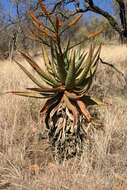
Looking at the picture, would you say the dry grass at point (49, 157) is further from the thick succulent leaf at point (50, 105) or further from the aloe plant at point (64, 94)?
the thick succulent leaf at point (50, 105)

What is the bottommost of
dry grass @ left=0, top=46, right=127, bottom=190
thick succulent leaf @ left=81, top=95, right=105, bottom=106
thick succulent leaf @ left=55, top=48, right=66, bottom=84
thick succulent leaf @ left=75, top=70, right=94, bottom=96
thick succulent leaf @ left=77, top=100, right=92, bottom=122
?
dry grass @ left=0, top=46, right=127, bottom=190

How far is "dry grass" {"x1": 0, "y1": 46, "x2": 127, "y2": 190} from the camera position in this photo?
5551 millimetres

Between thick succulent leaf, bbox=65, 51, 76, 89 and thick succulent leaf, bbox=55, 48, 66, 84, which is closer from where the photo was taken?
thick succulent leaf, bbox=65, 51, 76, 89

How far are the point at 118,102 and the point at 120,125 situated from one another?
1.64 meters

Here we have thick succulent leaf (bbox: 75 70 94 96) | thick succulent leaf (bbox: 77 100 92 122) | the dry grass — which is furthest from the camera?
thick succulent leaf (bbox: 75 70 94 96)

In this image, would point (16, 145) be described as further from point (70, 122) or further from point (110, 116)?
point (110, 116)

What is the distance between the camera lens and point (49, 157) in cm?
Result: 673

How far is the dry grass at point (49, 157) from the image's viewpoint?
555cm

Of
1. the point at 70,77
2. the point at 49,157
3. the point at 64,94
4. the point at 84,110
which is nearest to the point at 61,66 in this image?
the point at 70,77

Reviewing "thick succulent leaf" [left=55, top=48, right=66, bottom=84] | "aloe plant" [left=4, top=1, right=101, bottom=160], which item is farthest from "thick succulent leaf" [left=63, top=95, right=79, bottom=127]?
"thick succulent leaf" [left=55, top=48, right=66, bottom=84]

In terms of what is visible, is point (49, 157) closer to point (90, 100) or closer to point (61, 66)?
point (90, 100)

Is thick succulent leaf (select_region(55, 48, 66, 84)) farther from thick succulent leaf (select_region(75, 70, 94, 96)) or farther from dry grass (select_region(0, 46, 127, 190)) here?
dry grass (select_region(0, 46, 127, 190))

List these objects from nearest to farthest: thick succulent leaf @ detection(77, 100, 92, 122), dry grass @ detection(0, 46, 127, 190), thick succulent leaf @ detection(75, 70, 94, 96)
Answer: dry grass @ detection(0, 46, 127, 190) → thick succulent leaf @ detection(77, 100, 92, 122) → thick succulent leaf @ detection(75, 70, 94, 96)

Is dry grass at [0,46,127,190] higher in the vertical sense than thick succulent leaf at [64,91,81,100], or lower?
lower
